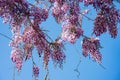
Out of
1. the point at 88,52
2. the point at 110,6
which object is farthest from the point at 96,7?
the point at 88,52

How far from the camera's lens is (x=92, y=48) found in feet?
8.59

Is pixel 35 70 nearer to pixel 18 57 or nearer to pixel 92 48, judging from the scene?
pixel 18 57

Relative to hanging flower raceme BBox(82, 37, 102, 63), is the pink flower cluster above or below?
below

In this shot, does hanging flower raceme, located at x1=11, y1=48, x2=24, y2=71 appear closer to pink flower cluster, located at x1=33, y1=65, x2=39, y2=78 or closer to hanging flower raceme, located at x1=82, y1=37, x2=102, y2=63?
pink flower cluster, located at x1=33, y1=65, x2=39, y2=78

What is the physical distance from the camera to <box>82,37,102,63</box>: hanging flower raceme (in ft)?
8.55

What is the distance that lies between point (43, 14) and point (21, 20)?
0.59 ft

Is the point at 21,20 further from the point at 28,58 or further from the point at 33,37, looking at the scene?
the point at 28,58

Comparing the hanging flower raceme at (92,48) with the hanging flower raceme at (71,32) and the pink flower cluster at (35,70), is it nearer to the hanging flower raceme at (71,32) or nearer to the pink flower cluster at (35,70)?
the hanging flower raceme at (71,32)

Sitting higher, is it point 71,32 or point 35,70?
point 71,32

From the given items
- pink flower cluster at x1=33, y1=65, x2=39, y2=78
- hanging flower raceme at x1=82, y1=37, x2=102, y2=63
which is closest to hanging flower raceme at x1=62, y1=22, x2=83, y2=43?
hanging flower raceme at x1=82, y1=37, x2=102, y2=63

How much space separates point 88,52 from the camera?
2.63m

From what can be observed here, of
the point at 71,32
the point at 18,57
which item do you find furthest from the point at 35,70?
the point at 71,32

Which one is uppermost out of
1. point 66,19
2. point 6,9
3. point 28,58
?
point 66,19

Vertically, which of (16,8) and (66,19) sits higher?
(66,19)
